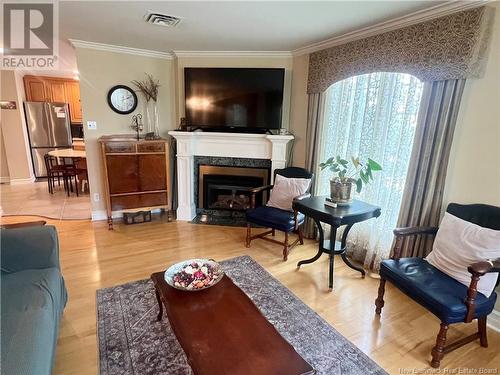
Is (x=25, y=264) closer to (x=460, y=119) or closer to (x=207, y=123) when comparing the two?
(x=207, y=123)

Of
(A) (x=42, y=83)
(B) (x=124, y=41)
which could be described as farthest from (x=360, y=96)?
(A) (x=42, y=83)

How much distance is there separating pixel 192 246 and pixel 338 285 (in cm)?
170

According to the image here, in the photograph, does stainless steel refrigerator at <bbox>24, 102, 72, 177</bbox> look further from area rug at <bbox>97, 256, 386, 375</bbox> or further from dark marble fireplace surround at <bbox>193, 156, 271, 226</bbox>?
area rug at <bbox>97, 256, 386, 375</bbox>

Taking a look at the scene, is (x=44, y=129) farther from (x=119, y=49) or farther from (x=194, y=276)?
(x=194, y=276)

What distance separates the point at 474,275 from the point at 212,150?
3296mm

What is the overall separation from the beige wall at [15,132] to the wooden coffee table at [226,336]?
6168 mm

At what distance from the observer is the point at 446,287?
6.13ft

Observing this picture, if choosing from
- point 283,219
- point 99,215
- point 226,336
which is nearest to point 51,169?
point 99,215

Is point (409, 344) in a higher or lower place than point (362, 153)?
lower

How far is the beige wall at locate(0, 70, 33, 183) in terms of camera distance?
5.74 m

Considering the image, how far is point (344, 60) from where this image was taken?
3055 mm

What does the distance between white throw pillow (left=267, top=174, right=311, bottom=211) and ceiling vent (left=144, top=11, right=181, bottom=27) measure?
203 centimetres

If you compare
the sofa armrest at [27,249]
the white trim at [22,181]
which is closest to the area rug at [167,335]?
the sofa armrest at [27,249]

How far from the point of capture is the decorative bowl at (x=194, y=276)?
5.76ft
